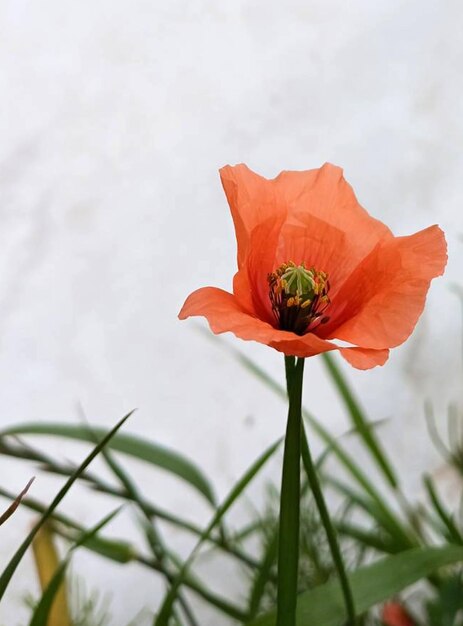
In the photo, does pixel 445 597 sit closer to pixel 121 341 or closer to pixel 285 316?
pixel 285 316

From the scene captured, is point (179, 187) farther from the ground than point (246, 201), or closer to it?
farther from the ground

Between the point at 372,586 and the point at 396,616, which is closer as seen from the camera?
the point at 372,586

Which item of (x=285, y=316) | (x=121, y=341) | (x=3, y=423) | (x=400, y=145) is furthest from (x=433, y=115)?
(x=285, y=316)

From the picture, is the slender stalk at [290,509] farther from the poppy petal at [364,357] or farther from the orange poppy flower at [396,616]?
the orange poppy flower at [396,616]

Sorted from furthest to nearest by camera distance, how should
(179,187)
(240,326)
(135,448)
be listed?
(179,187) < (135,448) < (240,326)

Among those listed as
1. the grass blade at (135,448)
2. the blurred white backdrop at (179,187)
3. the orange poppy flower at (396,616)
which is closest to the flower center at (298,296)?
the grass blade at (135,448)

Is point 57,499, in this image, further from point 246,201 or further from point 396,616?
point 396,616

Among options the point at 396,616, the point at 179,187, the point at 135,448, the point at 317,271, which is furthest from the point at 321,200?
the point at 179,187
